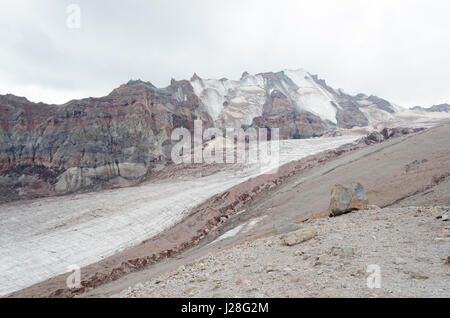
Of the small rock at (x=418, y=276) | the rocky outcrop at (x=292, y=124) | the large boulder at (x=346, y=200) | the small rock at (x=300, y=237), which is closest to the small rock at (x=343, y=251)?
the small rock at (x=418, y=276)

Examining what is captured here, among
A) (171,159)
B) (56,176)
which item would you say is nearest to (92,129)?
(56,176)

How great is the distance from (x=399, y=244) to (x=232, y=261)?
3.40 m

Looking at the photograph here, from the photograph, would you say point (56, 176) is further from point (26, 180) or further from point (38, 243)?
point (38, 243)

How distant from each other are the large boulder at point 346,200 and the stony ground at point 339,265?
124 centimetres

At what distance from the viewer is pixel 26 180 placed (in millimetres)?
42375

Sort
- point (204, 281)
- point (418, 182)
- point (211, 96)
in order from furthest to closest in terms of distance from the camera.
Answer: point (211, 96)
point (418, 182)
point (204, 281)

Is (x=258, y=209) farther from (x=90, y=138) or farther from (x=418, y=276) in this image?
(x=90, y=138)

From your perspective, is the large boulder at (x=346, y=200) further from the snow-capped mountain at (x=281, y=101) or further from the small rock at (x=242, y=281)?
the snow-capped mountain at (x=281, y=101)

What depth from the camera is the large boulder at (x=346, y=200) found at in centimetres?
916

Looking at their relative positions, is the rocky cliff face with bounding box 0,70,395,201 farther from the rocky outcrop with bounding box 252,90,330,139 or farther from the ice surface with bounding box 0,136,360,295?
the ice surface with bounding box 0,136,360,295

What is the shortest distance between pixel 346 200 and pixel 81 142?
47.9m

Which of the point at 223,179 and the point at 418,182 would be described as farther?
the point at 223,179

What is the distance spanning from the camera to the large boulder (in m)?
9.16

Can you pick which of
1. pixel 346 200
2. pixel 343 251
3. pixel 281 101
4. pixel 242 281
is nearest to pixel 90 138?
pixel 346 200
